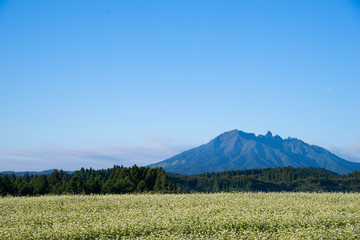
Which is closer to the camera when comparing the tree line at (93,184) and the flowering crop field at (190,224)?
the flowering crop field at (190,224)

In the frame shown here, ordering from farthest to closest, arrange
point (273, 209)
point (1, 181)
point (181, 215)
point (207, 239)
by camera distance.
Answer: point (1, 181)
point (273, 209)
point (181, 215)
point (207, 239)

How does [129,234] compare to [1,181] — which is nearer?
[129,234]

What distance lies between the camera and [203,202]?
28.2 m

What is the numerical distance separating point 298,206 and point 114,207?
15.2m

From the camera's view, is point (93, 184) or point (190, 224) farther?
point (93, 184)

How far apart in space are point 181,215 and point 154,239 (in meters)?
4.72

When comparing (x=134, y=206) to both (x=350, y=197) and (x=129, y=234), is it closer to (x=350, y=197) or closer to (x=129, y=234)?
(x=129, y=234)

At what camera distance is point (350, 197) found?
108ft

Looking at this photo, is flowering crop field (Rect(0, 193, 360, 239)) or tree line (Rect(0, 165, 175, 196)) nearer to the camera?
flowering crop field (Rect(0, 193, 360, 239))

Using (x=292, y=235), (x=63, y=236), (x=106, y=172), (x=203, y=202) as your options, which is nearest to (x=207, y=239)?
(x=292, y=235)

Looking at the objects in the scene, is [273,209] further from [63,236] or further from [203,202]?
[63,236]

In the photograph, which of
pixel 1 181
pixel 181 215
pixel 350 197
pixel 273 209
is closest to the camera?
pixel 181 215

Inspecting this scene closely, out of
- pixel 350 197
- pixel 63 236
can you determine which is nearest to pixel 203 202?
pixel 63 236

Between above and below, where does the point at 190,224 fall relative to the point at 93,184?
above
